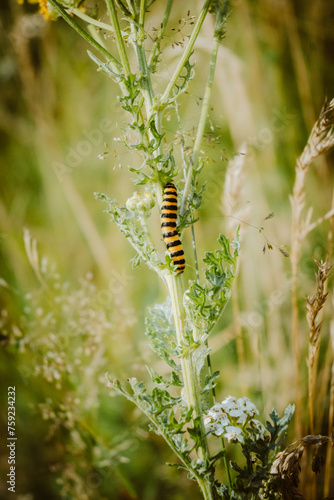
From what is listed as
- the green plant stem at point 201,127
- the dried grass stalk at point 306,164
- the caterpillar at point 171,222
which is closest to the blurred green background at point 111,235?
the dried grass stalk at point 306,164

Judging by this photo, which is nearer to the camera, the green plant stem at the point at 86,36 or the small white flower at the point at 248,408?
the green plant stem at the point at 86,36

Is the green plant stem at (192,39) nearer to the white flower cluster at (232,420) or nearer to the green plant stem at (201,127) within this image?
the green plant stem at (201,127)

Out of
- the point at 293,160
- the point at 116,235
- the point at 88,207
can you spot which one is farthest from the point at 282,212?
the point at 88,207

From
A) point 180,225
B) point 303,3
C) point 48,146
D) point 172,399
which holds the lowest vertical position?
point 172,399

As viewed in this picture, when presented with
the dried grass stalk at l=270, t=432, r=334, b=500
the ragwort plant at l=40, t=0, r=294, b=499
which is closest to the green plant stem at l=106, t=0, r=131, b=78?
the ragwort plant at l=40, t=0, r=294, b=499

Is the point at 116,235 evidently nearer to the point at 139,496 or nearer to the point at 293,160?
the point at 293,160

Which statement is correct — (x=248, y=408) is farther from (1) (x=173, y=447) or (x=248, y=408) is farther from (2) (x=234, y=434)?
(1) (x=173, y=447)
